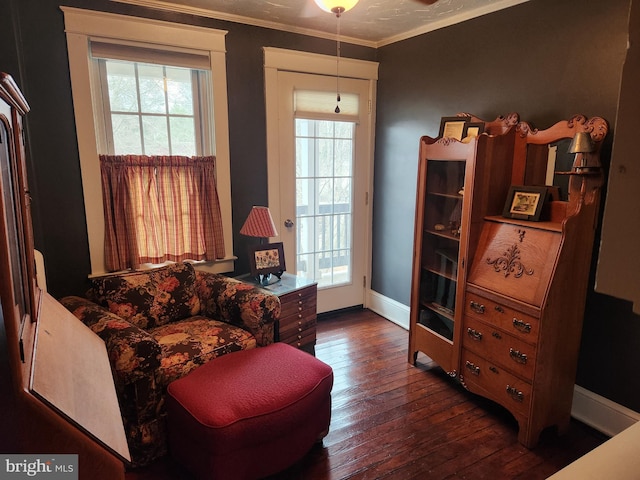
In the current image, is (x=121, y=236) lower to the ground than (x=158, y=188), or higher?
lower

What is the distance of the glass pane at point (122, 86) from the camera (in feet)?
8.45

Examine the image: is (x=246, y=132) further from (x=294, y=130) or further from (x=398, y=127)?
(x=398, y=127)

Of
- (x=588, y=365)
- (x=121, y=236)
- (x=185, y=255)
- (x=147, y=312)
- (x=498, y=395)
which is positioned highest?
(x=121, y=236)

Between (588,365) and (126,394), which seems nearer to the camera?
(126,394)

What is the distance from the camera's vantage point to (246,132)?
309 cm

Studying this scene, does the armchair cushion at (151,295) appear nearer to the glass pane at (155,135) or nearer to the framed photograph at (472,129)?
the glass pane at (155,135)

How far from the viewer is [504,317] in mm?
2180

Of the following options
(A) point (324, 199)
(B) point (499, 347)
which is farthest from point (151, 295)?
(B) point (499, 347)

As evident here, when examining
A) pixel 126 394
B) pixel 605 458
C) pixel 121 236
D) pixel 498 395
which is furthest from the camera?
pixel 121 236

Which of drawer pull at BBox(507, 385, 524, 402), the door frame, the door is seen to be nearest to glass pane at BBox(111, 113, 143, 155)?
the door frame

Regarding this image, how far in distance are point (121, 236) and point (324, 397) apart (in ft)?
5.58

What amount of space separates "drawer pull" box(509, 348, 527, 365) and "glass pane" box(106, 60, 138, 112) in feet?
8.94

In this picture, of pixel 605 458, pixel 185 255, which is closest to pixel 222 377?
pixel 185 255

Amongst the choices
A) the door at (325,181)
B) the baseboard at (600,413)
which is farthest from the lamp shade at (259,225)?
the baseboard at (600,413)
